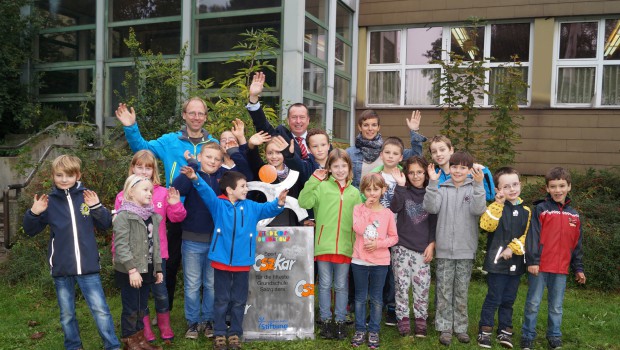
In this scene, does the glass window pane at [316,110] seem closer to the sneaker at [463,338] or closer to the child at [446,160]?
the child at [446,160]

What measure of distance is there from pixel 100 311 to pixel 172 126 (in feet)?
15.2

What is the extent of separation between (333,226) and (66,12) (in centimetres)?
1105

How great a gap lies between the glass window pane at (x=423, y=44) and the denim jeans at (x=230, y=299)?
898cm

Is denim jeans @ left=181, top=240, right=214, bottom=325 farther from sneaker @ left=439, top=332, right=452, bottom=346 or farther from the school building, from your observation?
the school building

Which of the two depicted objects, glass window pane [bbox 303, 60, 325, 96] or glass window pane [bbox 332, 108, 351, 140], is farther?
glass window pane [bbox 332, 108, 351, 140]

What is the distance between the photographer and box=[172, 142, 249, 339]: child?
456 cm

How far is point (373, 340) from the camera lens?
15.0 ft

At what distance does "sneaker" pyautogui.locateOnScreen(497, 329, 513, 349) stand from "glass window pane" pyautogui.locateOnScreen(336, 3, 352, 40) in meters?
8.60

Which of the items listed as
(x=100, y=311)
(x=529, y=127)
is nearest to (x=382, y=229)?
(x=100, y=311)

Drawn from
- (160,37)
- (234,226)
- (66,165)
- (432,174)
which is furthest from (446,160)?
(160,37)

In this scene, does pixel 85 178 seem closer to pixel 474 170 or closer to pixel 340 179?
pixel 340 179

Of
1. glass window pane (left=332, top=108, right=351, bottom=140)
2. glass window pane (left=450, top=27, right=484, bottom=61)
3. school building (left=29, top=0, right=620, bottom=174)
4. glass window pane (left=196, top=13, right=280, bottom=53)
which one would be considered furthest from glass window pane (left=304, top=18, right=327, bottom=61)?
glass window pane (left=450, top=27, right=484, bottom=61)

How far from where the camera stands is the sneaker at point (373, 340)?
455cm

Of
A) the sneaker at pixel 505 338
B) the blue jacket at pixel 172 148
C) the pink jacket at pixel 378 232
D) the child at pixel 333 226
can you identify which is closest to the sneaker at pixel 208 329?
the child at pixel 333 226
